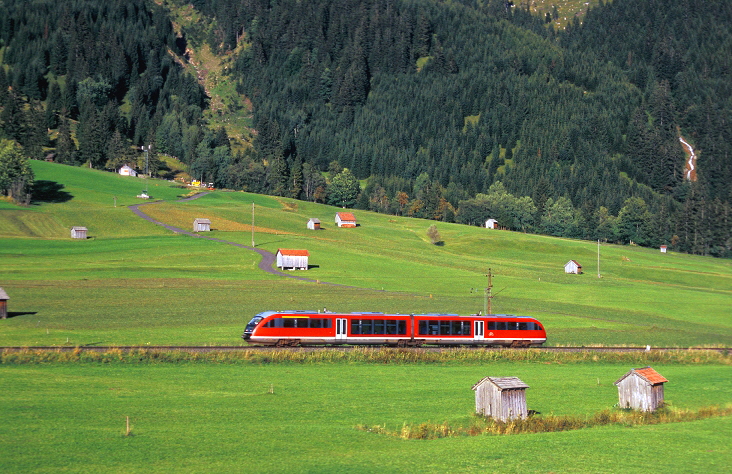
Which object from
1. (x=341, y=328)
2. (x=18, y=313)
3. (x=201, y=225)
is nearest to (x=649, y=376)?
(x=341, y=328)

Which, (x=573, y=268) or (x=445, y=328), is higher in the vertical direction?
(x=573, y=268)

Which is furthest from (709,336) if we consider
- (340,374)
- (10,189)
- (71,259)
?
(10,189)

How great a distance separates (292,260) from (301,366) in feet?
194

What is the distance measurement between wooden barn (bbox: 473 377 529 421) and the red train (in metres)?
23.2

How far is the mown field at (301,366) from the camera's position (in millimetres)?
30766

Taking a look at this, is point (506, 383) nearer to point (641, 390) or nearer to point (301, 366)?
point (641, 390)

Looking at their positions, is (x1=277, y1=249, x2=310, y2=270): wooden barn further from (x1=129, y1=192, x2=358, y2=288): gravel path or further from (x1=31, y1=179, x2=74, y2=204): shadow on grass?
(x1=31, y1=179, x2=74, y2=204): shadow on grass

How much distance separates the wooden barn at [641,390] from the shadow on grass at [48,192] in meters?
152

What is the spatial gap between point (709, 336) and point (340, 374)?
48.4m

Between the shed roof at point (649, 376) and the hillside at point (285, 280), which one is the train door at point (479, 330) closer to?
the hillside at point (285, 280)

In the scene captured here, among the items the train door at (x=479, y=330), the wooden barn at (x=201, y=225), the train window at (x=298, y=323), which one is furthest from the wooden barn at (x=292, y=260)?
the train window at (x=298, y=323)

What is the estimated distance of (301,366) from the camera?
173ft

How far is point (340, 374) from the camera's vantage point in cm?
4988

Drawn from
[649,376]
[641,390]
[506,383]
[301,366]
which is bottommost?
[301,366]
